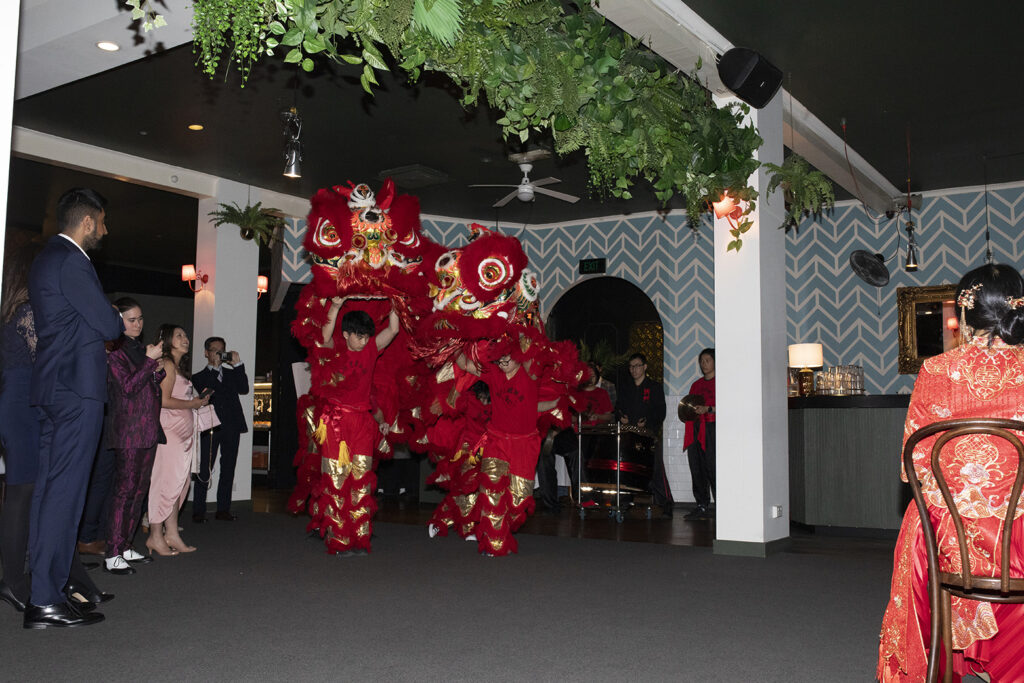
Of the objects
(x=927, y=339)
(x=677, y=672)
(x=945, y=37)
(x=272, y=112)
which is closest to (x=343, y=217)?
(x=272, y=112)

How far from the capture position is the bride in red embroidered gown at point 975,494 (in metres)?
2.46

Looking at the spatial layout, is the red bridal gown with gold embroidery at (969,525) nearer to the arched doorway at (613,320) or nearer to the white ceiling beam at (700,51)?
the white ceiling beam at (700,51)

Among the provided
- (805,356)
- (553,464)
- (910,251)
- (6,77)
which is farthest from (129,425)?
(910,251)

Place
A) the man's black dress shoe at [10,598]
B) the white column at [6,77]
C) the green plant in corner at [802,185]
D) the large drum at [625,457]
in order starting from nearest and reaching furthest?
the white column at [6,77], the man's black dress shoe at [10,598], the green plant in corner at [802,185], the large drum at [625,457]

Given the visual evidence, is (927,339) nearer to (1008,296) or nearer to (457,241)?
(457,241)

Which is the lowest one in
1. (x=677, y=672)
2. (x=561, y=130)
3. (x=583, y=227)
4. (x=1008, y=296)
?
(x=677, y=672)

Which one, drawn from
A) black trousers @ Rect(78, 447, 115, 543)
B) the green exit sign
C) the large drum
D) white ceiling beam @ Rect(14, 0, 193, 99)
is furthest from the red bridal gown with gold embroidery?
the green exit sign

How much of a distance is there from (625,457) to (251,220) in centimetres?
426

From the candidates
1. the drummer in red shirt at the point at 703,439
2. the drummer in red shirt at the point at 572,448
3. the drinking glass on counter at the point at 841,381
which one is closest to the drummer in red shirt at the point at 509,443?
the drummer in red shirt at the point at 572,448

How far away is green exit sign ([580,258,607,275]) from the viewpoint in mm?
10188

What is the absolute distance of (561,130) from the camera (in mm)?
3105

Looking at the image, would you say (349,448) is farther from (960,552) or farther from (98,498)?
(960,552)

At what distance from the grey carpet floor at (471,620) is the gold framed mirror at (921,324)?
411 centimetres

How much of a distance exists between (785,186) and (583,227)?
516cm
